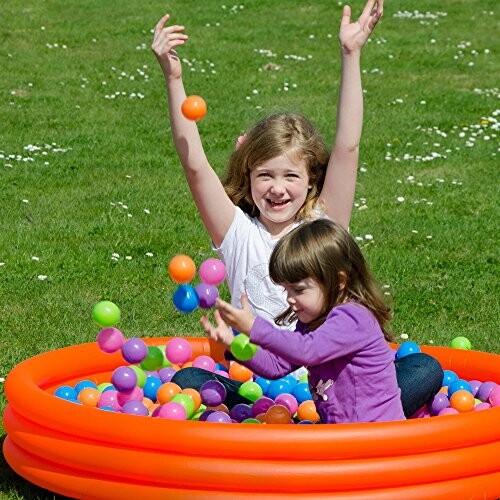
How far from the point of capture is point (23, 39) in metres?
14.3

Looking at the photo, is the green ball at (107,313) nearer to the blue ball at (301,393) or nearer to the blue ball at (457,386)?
the blue ball at (301,393)

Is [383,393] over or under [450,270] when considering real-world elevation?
over

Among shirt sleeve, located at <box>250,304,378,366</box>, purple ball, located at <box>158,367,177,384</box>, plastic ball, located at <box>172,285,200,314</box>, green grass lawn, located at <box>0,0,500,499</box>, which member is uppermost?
plastic ball, located at <box>172,285,200,314</box>

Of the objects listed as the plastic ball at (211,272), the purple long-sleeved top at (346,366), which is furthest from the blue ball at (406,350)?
the plastic ball at (211,272)

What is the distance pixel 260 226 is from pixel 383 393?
114cm

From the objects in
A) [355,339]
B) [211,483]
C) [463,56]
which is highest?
[355,339]

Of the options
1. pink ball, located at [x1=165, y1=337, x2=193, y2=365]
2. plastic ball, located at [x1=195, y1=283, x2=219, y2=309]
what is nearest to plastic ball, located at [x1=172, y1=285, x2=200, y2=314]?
plastic ball, located at [x1=195, y1=283, x2=219, y2=309]

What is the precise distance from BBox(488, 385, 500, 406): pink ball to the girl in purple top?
38.5 inches

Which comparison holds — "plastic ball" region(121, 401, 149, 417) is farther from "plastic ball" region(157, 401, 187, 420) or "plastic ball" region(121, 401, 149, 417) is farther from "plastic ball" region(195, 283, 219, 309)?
"plastic ball" region(195, 283, 219, 309)

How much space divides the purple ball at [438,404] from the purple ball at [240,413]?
0.82 m

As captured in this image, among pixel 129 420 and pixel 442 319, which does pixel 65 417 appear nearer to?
pixel 129 420

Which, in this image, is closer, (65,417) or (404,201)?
(65,417)

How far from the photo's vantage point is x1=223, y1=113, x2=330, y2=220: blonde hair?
186 inches

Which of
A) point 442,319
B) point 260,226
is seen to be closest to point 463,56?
point 442,319
